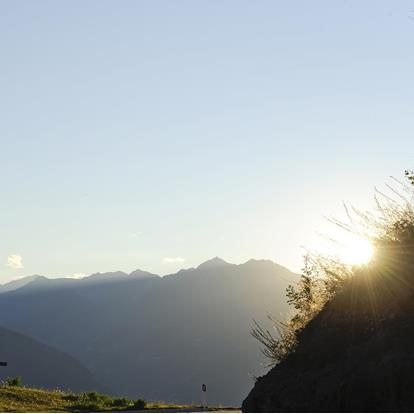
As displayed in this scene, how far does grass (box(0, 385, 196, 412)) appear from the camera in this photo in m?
25.6

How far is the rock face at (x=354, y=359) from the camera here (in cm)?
775

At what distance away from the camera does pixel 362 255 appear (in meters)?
11.2

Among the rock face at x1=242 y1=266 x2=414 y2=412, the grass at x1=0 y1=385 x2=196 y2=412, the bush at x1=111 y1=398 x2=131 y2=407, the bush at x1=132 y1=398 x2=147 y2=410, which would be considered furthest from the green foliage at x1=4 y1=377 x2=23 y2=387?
the rock face at x1=242 y1=266 x2=414 y2=412

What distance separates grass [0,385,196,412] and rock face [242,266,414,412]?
55.5 feet

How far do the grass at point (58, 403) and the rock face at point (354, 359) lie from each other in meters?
16.9

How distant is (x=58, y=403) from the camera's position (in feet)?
90.2

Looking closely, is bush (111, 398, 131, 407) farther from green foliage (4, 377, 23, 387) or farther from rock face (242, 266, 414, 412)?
rock face (242, 266, 414, 412)

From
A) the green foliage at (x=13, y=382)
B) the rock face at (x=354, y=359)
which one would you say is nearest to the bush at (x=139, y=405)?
the green foliage at (x=13, y=382)

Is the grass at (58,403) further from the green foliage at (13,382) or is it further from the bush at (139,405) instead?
the green foliage at (13,382)

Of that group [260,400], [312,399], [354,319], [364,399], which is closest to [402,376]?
[364,399]

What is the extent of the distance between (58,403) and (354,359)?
71.7ft

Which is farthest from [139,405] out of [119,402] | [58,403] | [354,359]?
[354,359]

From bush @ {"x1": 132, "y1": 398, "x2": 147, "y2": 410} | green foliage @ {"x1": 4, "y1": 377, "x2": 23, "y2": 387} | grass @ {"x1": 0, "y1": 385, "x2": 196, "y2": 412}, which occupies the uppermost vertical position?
green foliage @ {"x1": 4, "y1": 377, "x2": 23, "y2": 387}

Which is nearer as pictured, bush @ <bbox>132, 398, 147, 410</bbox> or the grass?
the grass
